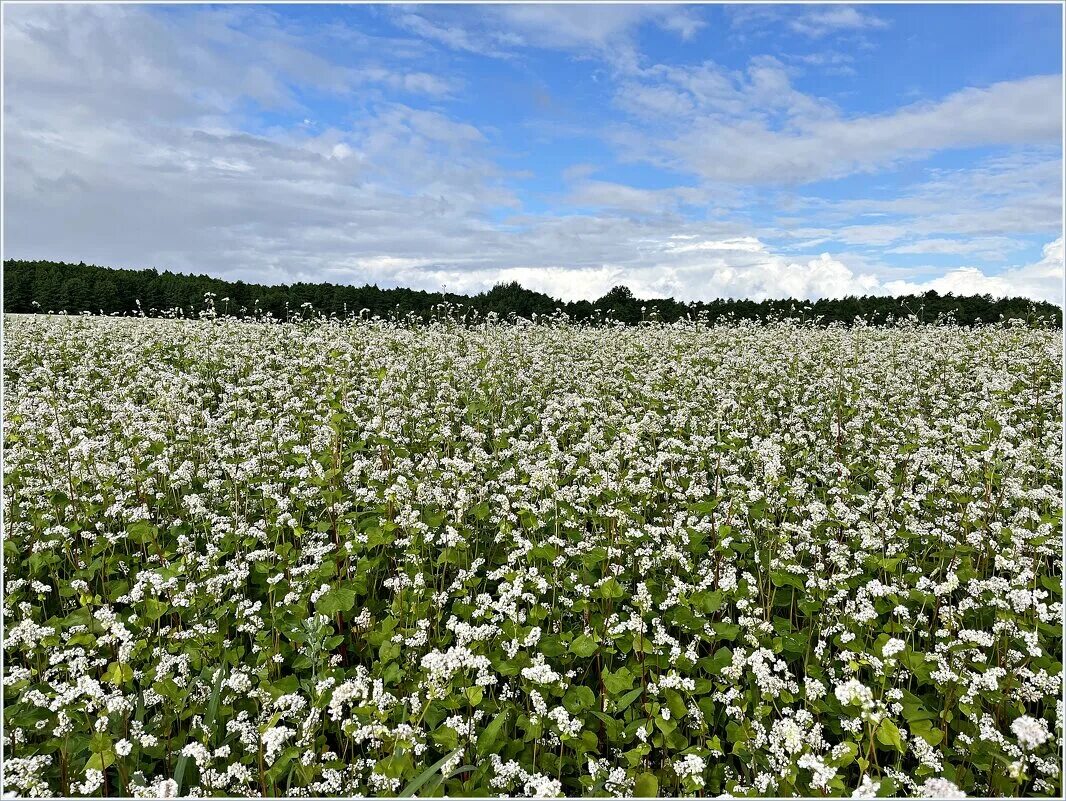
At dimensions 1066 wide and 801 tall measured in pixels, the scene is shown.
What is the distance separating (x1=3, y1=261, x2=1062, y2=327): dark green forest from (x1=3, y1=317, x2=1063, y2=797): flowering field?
48.5ft

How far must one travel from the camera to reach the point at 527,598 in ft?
15.4

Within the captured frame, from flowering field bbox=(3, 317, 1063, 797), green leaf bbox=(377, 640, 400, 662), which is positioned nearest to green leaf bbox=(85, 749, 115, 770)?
flowering field bbox=(3, 317, 1063, 797)

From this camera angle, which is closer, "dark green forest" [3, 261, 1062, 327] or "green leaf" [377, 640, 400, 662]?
"green leaf" [377, 640, 400, 662]

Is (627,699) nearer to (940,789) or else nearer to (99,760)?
(940,789)

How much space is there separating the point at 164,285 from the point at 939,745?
30.4m

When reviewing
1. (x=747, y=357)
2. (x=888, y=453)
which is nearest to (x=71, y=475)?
(x=888, y=453)

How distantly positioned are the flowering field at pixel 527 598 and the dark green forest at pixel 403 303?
14.8 metres

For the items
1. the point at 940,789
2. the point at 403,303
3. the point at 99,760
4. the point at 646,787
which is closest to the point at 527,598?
the point at 646,787

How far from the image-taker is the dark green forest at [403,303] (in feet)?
79.3

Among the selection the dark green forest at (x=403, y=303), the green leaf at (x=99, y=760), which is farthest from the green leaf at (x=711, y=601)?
the dark green forest at (x=403, y=303)

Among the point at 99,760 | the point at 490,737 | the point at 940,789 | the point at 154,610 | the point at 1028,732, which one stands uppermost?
the point at 1028,732

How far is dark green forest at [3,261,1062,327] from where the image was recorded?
24.2 m

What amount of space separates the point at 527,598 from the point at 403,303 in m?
21.0

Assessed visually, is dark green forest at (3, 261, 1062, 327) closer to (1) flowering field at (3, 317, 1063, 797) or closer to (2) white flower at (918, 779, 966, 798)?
(1) flowering field at (3, 317, 1063, 797)
